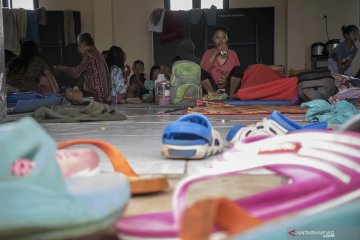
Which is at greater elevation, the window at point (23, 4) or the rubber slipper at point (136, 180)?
the window at point (23, 4)

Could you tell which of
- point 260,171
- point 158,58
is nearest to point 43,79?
point 158,58

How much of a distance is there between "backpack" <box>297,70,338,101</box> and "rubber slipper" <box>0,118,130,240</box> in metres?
4.23

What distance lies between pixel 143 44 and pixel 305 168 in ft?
29.8

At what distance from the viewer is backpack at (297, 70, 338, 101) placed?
15.4 ft

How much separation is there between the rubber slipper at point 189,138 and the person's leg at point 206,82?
4574 millimetres

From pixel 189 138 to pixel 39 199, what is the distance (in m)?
1.01

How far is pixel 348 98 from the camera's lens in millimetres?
4055

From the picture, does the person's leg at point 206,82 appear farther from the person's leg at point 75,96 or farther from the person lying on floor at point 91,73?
the person's leg at point 75,96

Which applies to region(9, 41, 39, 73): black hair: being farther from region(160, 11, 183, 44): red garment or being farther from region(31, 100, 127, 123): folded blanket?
region(160, 11, 183, 44): red garment

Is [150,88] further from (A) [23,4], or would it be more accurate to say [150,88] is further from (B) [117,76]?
(A) [23,4]

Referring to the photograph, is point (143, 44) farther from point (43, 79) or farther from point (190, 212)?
point (190, 212)

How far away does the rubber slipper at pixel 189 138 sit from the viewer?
156 cm

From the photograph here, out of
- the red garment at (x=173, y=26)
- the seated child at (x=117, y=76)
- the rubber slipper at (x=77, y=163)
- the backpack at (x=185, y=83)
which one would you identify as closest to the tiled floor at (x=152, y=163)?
the rubber slipper at (x=77, y=163)

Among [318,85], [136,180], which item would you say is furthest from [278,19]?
[136,180]
